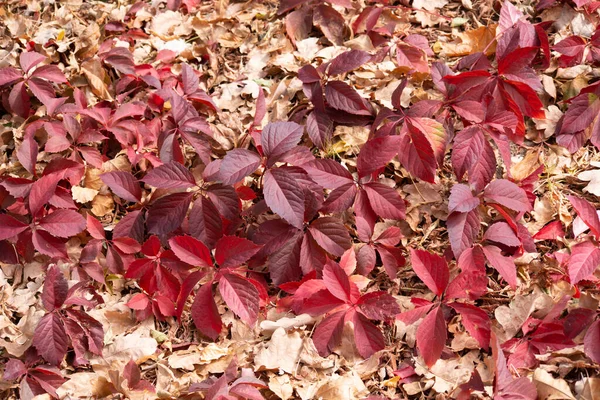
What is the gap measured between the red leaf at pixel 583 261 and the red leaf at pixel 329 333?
0.69 meters

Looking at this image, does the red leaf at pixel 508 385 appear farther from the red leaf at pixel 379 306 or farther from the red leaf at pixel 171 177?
the red leaf at pixel 171 177

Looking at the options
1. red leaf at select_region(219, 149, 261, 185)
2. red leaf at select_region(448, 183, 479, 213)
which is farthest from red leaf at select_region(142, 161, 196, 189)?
red leaf at select_region(448, 183, 479, 213)

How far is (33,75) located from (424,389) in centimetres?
180

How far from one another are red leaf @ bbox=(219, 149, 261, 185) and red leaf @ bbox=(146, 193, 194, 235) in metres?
0.17

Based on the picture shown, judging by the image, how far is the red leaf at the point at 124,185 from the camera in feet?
6.30

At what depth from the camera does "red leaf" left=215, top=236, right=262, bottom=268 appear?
1725 mm

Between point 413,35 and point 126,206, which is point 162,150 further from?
Result: point 413,35

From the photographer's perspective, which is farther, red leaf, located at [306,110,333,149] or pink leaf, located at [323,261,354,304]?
red leaf, located at [306,110,333,149]

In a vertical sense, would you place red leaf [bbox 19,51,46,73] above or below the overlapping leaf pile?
above

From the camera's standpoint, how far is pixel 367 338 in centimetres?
169

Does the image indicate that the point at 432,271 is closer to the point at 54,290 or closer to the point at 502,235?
the point at 502,235

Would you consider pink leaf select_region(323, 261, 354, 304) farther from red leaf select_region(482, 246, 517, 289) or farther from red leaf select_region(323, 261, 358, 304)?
red leaf select_region(482, 246, 517, 289)

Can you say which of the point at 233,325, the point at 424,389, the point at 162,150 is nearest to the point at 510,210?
the point at 424,389

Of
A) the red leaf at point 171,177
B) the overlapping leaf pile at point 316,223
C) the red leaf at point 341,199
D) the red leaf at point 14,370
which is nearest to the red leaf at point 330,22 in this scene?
the overlapping leaf pile at point 316,223
